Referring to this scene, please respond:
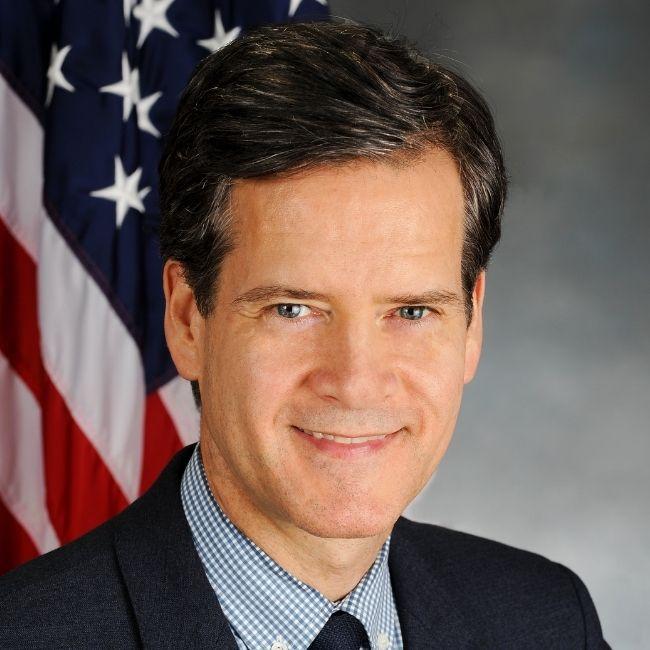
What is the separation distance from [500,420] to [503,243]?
690 millimetres

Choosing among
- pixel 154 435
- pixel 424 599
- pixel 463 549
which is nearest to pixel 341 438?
pixel 424 599

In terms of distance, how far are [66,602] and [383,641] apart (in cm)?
72

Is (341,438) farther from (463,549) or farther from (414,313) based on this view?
(463,549)

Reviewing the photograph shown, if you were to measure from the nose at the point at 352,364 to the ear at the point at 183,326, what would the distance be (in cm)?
37

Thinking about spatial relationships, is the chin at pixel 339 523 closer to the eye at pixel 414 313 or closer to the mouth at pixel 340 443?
the mouth at pixel 340 443

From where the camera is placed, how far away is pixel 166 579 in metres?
2.49

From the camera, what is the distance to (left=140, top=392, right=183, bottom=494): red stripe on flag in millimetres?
3881

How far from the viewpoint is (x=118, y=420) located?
12.5 feet

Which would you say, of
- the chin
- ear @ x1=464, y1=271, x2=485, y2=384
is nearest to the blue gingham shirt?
the chin

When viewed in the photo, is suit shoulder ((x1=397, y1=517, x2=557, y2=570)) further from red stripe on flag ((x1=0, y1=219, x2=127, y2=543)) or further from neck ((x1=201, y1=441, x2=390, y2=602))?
red stripe on flag ((x1=0, y1=219, x2=127, y2=543))

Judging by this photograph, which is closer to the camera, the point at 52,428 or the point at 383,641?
the point at 383,641

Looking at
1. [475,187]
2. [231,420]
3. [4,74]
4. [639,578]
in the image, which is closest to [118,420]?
[4,74]

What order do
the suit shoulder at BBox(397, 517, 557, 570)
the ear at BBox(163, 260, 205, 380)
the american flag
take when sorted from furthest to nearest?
1. the american flag
2. the suit shoulder at BBox(397, 517, 557, 570)
3. the ear at BBox(163, 260, 205, 380)

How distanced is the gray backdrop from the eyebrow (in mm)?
2202
